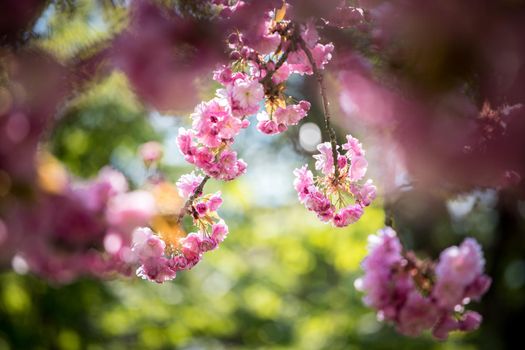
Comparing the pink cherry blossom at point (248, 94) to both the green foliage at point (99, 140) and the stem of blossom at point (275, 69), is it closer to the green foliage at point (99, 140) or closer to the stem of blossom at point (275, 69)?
the stem of blossom at point (275, 69)

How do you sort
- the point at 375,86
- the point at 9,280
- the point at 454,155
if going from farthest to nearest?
the point at 9,280, the point at 375,86, the point at 454,155

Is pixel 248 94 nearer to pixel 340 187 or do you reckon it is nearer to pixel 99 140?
pixel 340 187

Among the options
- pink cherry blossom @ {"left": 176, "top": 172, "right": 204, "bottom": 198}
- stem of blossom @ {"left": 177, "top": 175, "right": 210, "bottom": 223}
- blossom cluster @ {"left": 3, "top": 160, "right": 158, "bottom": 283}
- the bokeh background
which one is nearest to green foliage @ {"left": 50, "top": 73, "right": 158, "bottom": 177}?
the bokeh background

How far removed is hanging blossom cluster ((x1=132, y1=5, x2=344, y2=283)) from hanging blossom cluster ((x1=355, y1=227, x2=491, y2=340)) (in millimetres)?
489

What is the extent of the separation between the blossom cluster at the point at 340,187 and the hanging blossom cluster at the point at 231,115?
0.23m

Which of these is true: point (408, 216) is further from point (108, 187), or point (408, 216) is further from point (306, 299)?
point (108, 187)

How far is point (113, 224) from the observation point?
998 mm

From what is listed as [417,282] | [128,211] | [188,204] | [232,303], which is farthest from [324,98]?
[232,303]

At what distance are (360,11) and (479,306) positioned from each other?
8.09 metres

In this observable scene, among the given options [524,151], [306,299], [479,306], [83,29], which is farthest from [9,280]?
[524,151]

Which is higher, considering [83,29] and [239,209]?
[83,29]

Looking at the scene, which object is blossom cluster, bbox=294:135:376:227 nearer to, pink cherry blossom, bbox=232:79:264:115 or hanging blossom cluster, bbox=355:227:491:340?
hanging blossom cluster, bbox=355:227:491:340

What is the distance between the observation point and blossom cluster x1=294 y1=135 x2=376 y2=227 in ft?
6.65

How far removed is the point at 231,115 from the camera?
1.76 meters
